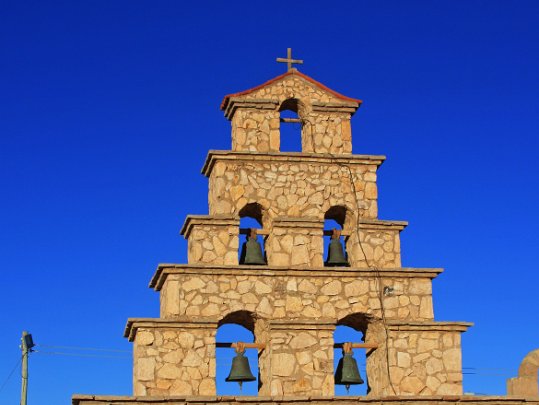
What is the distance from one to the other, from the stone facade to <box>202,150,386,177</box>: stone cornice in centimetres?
2

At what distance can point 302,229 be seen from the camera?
21516mm

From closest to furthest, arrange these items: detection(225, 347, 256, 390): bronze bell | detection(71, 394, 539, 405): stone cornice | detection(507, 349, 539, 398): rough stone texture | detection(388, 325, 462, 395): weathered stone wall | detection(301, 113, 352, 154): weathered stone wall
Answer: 1. detection(71, 394, 539, 405): stone cornice
2. detection(225, 347, 256, 390): bronze bell
3. detection(388, 325, 462, 395): weathered stone wall
4. detection(507, 349, 539, 398): rough stone texture
5. detection(301, 113, 352, 154): weathered stone wall

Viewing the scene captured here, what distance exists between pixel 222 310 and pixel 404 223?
12.8ft

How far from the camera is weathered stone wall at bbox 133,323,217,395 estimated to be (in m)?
20.0

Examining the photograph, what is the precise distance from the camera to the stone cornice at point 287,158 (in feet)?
71.5

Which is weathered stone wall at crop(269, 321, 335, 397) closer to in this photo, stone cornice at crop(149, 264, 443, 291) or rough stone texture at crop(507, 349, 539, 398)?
stone cornice at crop(149, 264, 443, 291)

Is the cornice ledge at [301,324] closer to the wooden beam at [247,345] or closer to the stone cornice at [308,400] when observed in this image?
the wooden beam at [247,345]

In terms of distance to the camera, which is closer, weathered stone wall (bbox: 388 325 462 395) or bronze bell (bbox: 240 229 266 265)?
weathered stone wall (bbox: 388 325 462 395)

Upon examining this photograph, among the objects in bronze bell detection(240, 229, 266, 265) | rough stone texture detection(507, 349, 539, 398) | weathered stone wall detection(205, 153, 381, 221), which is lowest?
rough stone texture detection(507, 349, 539, 398)

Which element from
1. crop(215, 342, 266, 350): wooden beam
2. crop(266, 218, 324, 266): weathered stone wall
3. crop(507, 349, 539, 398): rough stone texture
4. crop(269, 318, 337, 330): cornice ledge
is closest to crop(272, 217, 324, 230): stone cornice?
crop(266, 218, 324, 266): weathered stone wall

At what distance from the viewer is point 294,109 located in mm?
22984

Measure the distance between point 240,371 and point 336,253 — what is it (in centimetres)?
296

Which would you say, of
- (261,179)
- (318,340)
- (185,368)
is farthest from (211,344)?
(261,179)

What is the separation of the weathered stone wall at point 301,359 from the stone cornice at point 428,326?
118 centimetres
